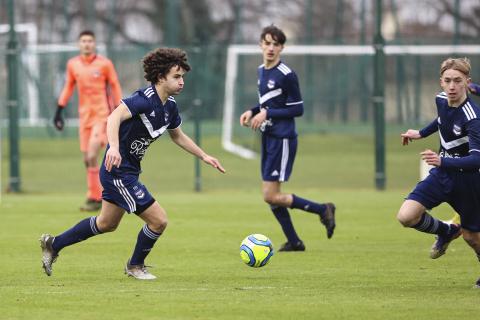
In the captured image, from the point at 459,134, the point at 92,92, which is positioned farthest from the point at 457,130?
the point at 92,92

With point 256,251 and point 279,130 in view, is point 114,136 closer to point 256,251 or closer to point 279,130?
point 256,251

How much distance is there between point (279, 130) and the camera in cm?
1091

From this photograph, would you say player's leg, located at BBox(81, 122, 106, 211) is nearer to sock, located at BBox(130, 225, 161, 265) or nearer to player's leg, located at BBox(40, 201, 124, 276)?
player's leg, located at BBox(40, 201, 124, 276)

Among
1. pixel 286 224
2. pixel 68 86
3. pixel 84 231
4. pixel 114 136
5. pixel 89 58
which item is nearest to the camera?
pixel 114 136

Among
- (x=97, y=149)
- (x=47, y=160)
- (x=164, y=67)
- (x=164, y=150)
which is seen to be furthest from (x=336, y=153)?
(x=164, y=67)

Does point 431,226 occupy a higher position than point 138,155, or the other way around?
point 138,155

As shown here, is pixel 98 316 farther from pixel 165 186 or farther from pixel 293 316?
pixel 165 186

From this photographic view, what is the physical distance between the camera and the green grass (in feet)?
24.0

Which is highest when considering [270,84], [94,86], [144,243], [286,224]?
[270,84]

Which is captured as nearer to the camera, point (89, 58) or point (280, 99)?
point (280, 99)

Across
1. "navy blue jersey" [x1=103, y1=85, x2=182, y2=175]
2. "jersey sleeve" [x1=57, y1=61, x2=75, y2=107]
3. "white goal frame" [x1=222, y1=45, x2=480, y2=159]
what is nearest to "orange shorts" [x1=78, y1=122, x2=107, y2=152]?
"jersey sleeve" [x1=57, y1=61, x2=75, y2=107]

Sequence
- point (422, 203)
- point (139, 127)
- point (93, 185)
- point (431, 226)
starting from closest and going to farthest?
point (422, 203) < point (139, 127) < point (431, 226) < point (93, 185)

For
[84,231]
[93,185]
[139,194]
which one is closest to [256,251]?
[139,194]

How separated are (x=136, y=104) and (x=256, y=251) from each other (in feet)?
5.19
